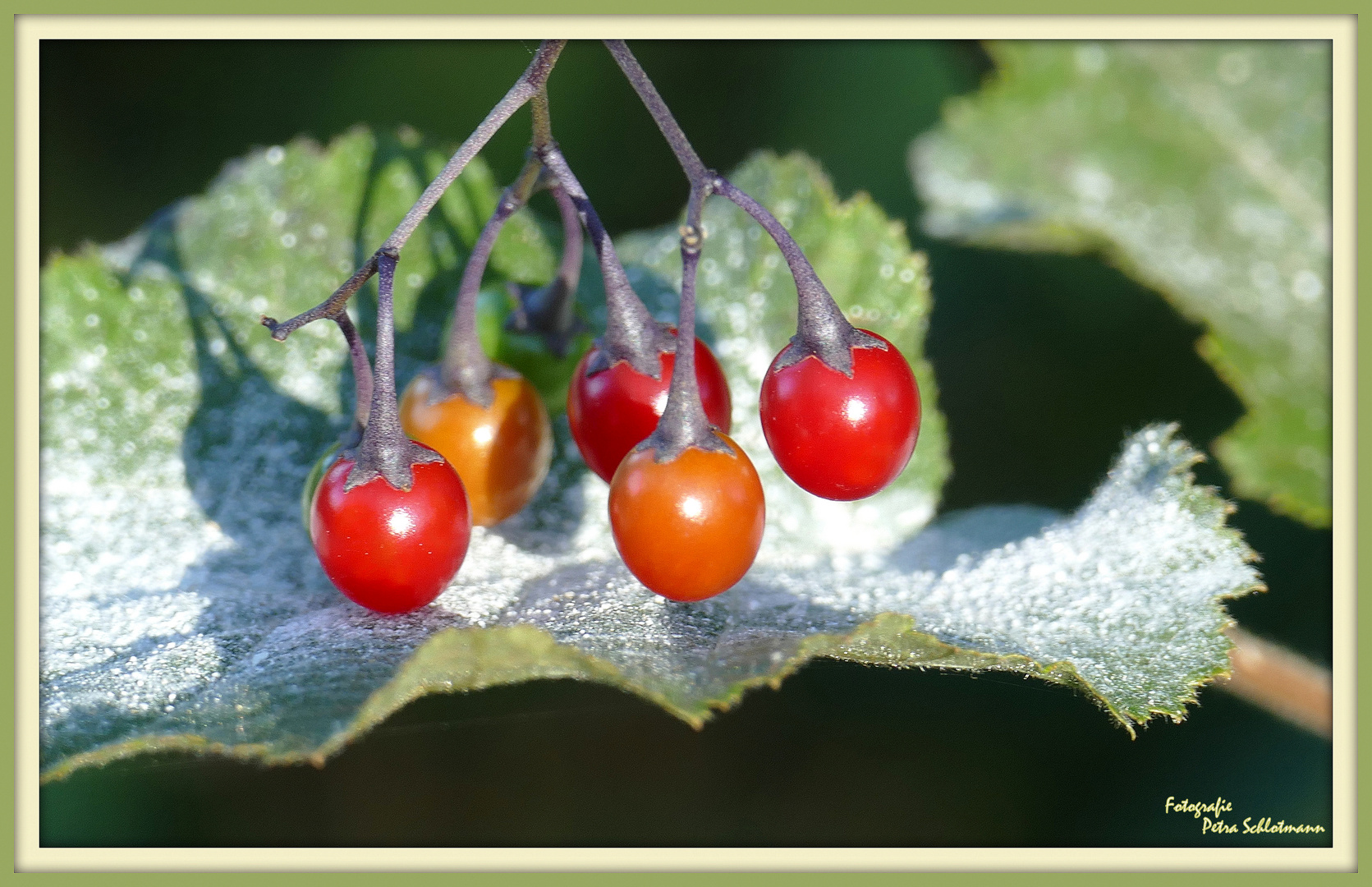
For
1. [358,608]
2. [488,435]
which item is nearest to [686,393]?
[488,435]

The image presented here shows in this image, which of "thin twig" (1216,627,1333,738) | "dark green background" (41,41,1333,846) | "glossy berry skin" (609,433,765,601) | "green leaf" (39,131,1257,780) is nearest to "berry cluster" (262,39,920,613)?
"glossy berry skin" (609,433,765,601)

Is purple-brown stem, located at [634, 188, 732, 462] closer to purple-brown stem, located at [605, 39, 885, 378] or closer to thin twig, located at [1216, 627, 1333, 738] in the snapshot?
purple-brown stem, located at [605, 39, 885, 378]

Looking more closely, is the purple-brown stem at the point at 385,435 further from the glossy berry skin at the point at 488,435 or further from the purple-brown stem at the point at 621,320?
the purple-brown stem at the point at 621,320

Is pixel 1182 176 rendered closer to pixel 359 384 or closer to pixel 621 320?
pixel 621 320

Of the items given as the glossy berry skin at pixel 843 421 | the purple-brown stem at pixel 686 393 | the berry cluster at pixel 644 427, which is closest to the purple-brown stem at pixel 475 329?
the berry cluster at pixel 644 427

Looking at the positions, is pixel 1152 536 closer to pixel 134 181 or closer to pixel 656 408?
pixel 656 408
